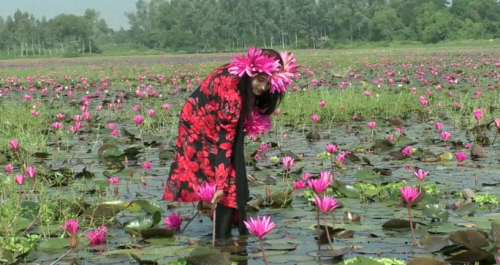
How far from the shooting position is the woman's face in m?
3.75

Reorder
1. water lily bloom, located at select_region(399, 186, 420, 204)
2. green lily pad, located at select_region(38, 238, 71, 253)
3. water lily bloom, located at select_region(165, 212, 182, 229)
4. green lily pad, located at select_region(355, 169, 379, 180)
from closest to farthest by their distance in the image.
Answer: water lily bloom, located at select_region(399, 186, 420, 204)
green lily pad, located at select_region(38, 238, 71, 253)
water lily bloom, located at select_region(165, 212, 182, 229)
green lily pad, located at select_region(355, 169, 379, 180)

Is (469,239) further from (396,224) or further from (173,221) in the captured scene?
(173,221)

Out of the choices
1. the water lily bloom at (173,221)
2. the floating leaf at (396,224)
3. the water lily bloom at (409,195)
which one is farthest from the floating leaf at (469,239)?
the water lily bloom at (173,221)

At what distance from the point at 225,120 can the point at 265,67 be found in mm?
409

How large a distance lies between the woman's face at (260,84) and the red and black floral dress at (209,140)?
0.11 meters

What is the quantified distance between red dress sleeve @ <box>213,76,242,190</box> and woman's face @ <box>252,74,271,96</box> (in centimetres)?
11

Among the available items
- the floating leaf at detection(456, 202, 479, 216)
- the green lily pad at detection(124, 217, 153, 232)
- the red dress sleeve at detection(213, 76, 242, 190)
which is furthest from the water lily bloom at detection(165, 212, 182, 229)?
the floating leaf at detection(456, 202, 479, 216)

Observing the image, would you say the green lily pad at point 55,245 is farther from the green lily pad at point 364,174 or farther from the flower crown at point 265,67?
the green lily pad at point 364,174

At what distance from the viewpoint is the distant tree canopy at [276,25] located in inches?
3386

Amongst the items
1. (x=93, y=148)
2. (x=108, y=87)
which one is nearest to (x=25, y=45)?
(x=108, y=87)

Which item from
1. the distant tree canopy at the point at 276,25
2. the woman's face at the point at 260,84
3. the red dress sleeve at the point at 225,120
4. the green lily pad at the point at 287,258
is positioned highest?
the distant tree canopy at the point at 276,25

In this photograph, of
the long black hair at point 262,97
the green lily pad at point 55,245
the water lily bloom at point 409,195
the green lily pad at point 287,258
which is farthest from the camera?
the long black hair at point 262,97

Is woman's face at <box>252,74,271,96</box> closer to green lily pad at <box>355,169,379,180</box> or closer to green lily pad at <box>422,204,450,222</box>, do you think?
green lily pad at <box>422,204,450,222</box>

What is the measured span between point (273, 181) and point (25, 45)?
112934 millimetres
